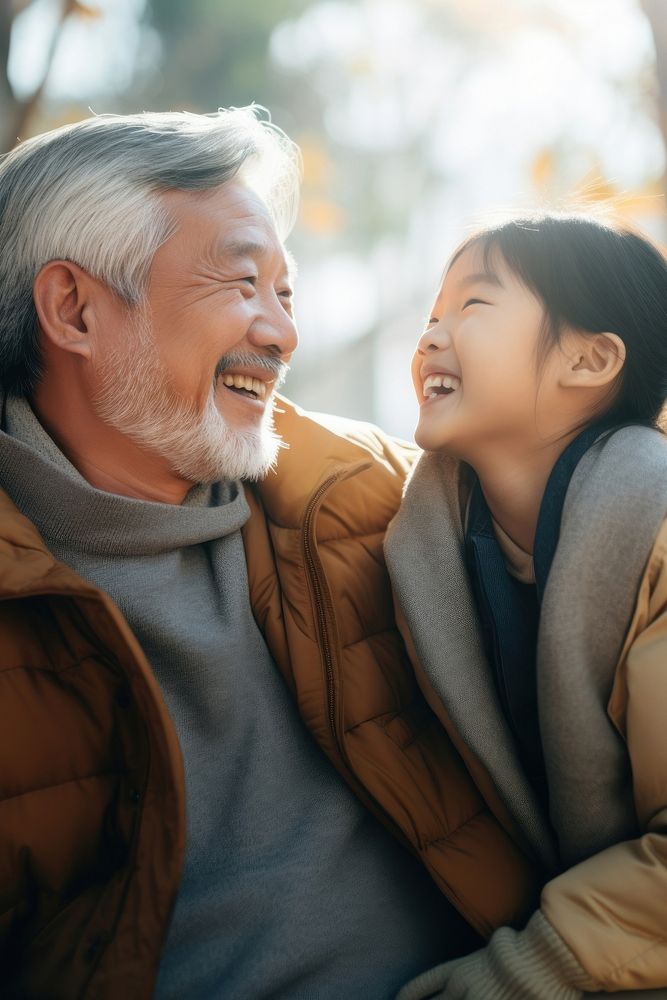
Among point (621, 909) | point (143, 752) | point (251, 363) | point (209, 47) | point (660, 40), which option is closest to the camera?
point (621, 909)

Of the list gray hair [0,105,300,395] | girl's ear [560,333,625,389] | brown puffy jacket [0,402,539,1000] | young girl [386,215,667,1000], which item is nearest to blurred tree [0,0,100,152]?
gray hair [0,105,300,395]

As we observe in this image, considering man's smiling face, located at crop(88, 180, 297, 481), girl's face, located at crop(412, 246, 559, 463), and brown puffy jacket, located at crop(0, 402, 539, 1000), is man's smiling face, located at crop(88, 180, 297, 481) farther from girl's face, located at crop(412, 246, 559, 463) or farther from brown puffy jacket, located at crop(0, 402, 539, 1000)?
girl's face, located at crop(412, 246, 559, 463)

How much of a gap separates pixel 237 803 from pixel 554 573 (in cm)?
83

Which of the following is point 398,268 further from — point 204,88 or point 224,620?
point 224,620

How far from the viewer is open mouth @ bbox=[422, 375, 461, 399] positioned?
2244 millimetres

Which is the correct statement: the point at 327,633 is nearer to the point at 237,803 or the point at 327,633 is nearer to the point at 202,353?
the point at 237,803

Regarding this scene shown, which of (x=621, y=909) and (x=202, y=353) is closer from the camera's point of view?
(x=621, y=909)

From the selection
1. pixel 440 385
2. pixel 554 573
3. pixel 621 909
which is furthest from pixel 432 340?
pixel 621 909

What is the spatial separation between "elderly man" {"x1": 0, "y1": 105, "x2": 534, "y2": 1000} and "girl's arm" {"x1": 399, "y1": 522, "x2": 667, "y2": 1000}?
0.21 meters

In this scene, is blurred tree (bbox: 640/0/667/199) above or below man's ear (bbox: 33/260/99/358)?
above

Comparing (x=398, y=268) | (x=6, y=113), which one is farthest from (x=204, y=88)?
(x=6, y=113)

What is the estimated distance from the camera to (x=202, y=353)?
228 centimetres

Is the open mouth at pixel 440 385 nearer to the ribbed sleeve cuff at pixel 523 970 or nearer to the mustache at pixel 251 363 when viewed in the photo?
the mustache at pixel 251 363

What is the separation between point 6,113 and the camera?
16.6ft
